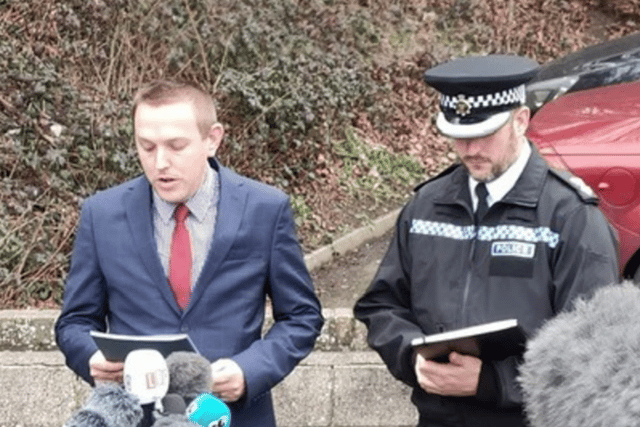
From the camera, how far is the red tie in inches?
142

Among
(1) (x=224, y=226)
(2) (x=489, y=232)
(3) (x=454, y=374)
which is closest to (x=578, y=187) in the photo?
(2) (x=489, y=232)

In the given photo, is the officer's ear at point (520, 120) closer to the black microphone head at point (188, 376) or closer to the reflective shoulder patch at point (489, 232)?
the reflective shoulder patch at point (489, 232)

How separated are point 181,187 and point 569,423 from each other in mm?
1636

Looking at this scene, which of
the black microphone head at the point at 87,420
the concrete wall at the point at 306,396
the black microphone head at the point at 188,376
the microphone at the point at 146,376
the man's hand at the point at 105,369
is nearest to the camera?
the black microphone head at the point at 87,420

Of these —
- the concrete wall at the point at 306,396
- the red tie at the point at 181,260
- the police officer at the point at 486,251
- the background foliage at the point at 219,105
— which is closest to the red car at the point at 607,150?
the concrete wall at the point at 306,396

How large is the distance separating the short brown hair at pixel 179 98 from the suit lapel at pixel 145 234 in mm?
247

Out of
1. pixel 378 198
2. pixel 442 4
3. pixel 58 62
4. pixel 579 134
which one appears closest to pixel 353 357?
pixel 579 134

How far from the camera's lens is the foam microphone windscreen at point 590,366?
2000 millimetres

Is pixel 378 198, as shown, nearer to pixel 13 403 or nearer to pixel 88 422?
pixel 13 403

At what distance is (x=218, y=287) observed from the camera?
358cm

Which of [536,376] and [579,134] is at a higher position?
[536,376]

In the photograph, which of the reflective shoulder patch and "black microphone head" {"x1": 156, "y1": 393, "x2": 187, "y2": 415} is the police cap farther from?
"black microphone head" {"x1": 156, "y1": 393, "x2": 187, "y2": 415}

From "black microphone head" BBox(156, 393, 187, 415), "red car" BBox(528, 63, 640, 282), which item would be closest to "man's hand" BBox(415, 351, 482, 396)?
"black microphone head" BBox(156, 393, 187, 415)

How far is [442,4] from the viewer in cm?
1133
